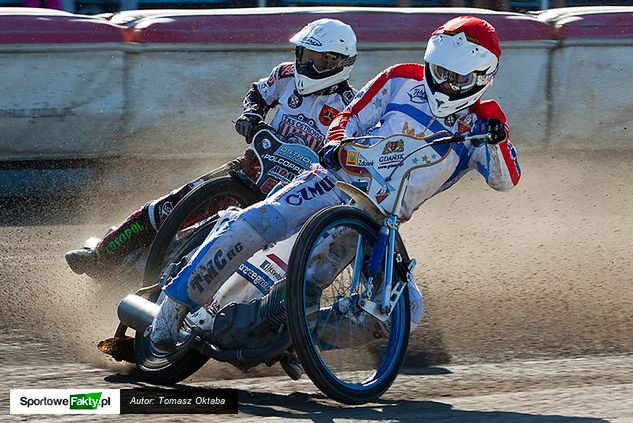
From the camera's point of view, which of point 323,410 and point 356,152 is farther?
point 356,152

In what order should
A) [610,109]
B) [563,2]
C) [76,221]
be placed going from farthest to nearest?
[563,2] → [610,109] → [76,221]

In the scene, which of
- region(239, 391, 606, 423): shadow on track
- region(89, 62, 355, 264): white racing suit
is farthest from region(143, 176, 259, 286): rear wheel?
region(239, 391, 606, 423): shadow on track

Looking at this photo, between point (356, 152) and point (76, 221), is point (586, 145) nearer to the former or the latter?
point (76, 221)

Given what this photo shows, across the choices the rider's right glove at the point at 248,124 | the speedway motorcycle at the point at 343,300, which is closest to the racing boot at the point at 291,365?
the speedway motorcycle at the point at 343,300

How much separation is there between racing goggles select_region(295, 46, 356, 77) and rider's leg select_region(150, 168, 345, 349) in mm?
1421

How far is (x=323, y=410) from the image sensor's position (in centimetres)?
509

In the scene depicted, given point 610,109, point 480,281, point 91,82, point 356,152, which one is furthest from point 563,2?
point 356,152

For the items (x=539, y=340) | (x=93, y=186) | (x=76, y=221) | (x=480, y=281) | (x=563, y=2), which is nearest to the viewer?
(x=539, y=340)

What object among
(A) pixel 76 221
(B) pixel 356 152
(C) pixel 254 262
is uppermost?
(B) pixel 356 152

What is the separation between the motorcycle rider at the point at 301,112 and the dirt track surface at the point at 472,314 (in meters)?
0.22

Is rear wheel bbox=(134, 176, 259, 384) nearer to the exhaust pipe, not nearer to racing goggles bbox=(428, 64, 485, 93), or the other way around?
the exhaust pipe

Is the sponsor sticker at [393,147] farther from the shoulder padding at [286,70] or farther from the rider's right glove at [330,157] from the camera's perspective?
the shoulder padding at [286,70]

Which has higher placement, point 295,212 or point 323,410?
point 295,212

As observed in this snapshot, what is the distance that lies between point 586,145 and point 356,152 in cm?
663
